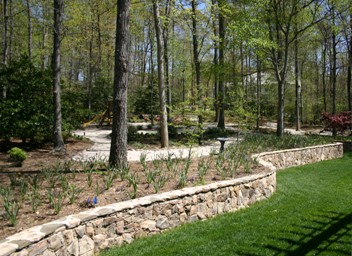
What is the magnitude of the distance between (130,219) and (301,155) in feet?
25.6

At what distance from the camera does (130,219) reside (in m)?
4.19

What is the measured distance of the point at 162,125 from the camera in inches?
436

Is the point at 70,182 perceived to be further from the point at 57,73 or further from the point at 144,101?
the point at 144,101

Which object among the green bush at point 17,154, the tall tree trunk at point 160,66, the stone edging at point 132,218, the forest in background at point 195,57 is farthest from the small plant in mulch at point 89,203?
the tall tree trunk at point 160,66

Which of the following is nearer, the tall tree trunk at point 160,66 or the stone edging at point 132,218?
the stone edging at point 132,218

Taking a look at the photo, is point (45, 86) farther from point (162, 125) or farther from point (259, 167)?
point (259, 167)

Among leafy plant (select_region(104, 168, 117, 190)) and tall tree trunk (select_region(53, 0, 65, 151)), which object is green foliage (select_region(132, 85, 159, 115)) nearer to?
tall tree trunk (select_region(53, 0, 65, 151))

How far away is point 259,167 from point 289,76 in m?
21.5

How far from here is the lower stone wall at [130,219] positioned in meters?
3.22

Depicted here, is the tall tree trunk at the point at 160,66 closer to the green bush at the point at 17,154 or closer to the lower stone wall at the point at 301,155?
the lower stone wall at the point at 301,155

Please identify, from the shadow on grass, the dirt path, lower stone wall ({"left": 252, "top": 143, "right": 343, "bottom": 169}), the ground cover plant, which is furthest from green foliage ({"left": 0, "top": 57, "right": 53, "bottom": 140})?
the shadow on grass

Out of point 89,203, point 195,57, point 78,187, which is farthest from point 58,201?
point 195,57

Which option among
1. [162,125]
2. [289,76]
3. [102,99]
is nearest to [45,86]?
[162,125]

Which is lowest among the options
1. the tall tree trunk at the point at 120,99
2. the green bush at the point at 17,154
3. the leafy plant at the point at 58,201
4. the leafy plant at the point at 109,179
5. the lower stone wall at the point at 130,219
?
the lower stone wall at the point at 130,219
